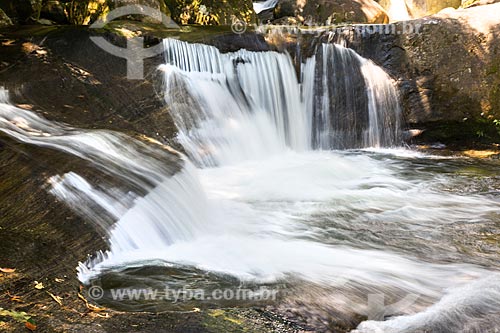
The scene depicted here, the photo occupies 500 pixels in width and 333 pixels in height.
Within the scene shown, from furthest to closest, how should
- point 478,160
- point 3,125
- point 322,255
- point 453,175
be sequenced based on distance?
1. point 478,160
2. point 453,175
3. point 3,125
4. point 322,255

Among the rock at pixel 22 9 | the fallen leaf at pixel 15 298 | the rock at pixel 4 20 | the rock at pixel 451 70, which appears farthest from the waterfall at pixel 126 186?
the rock at pixel 451 70

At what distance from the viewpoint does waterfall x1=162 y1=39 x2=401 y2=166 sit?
7594 millimetres

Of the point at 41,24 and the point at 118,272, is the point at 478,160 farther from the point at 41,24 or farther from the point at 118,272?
the point at 41,24

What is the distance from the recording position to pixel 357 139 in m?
8.69

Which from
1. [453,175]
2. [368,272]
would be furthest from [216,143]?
[368,272]

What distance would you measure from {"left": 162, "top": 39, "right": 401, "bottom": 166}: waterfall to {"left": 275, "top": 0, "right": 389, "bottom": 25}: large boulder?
4746mm

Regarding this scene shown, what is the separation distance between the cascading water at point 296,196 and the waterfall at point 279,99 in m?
0.02

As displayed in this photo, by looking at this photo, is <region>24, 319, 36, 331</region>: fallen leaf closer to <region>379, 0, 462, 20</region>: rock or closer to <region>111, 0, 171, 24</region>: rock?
<region>111, 0, 171, 24</region>: rock

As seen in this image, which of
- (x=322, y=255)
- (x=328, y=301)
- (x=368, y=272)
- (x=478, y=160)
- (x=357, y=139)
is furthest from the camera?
(x=357, y=139)

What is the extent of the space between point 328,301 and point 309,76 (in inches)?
240

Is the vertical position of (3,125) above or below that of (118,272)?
above

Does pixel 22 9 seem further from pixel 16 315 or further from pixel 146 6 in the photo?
pixel 16 315

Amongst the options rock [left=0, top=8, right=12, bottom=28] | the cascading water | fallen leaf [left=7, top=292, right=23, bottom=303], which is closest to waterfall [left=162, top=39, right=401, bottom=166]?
the cascading water

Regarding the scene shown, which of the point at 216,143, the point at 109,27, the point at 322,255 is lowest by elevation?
the point at 322,255
